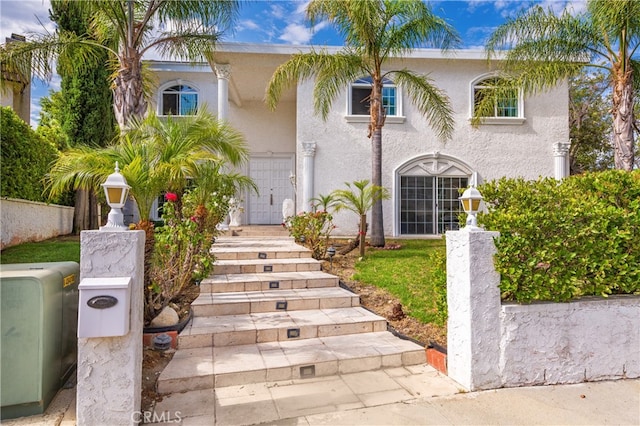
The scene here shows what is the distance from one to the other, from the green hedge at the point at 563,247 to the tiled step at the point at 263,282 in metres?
3.26

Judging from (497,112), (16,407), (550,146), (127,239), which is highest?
(497,112)

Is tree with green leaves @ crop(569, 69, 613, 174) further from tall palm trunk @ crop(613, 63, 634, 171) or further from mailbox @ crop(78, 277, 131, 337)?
mailbox @ crop(78, 277, 131, 337)

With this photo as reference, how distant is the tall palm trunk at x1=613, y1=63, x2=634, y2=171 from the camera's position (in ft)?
28.4

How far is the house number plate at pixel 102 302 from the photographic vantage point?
2590 millimetres

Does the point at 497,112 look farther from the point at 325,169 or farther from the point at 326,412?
the point at 326,412

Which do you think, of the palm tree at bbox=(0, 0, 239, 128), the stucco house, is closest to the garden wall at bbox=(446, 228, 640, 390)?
the palm tree at bbox=(0, 0, 239, 128)

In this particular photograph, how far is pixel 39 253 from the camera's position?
24.4 feet

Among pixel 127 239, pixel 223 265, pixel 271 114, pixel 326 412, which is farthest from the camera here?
pixel 271 114

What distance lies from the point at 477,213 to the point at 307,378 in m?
2.61

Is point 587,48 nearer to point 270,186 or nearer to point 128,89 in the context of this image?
point 270,186

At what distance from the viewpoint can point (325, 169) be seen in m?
12.1

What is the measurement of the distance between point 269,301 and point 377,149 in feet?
19.9

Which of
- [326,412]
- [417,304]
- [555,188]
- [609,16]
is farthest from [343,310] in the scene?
[609,16]

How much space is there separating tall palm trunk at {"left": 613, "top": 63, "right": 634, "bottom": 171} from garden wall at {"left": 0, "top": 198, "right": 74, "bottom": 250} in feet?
49.1
